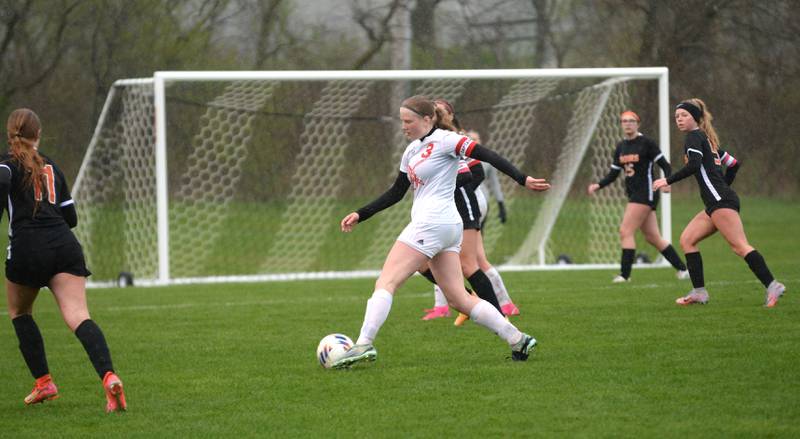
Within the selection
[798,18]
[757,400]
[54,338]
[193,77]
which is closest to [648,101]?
[798,18]

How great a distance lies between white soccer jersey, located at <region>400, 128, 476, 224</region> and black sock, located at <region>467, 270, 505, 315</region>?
1752 millimetres

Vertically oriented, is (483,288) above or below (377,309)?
below

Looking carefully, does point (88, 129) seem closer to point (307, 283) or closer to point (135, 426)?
point (307, 283)

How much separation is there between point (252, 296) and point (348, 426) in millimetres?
7620

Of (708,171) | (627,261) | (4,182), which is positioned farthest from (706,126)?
(4,182)

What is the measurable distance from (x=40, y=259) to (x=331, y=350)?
2.12 metres

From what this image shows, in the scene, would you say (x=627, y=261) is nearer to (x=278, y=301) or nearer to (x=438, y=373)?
(x=278, y=301)

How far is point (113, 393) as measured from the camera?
6.23m

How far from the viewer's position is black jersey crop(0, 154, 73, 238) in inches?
246

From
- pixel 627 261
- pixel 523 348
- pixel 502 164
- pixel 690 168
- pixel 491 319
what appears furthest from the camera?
pixel 627 261

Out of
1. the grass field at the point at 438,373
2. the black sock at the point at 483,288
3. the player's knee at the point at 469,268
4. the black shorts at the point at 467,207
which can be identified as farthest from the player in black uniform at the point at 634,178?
the black sock at the point at 483,288

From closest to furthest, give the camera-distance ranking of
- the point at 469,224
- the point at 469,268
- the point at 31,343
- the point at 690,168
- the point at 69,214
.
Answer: the point at 69,214 < the point at 31,343 < the point at 469,268 < the point at 690,168 < the point at 469,224

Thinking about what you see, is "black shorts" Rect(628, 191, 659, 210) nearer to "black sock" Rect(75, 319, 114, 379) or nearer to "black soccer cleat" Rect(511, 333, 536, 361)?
"black soccer cleat" Rect(511, 333, 536, 361)

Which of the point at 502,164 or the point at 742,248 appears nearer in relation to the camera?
the point at 502,164
